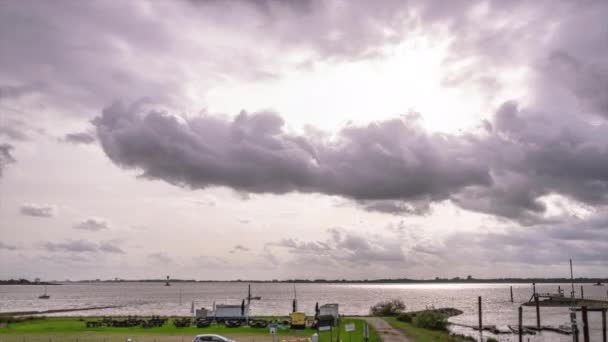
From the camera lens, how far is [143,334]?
60000 millimetres

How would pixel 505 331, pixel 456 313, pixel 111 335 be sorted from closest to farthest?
1. pixel 111 335
2. pixel 505 331
3. pixel 456 313

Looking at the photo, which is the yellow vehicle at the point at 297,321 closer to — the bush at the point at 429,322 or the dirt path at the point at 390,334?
the dirt path at the point at 390,334

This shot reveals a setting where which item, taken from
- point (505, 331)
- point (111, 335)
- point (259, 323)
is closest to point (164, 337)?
point (111, 335)

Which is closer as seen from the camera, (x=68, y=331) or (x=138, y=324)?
(x=68, y=331)

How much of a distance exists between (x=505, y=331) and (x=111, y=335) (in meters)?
55.0

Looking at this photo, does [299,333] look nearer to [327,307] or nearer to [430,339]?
[327,307]

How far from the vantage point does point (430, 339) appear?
5544cm

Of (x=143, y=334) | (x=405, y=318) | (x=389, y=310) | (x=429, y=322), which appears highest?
(x=143, y=334)

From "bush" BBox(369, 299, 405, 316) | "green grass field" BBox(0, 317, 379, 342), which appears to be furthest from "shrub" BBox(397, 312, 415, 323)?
"green grass field" BBox(0, 317, 379, 342)

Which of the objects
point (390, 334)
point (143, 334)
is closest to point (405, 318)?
point (390, 334)

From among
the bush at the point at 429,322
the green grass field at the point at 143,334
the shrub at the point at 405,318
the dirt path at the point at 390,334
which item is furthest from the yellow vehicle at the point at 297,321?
the shrub at the point at 405,318

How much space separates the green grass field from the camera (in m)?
54.7

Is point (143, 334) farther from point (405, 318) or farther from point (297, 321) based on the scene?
point (405, 318)

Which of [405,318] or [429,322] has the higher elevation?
[429,322]
